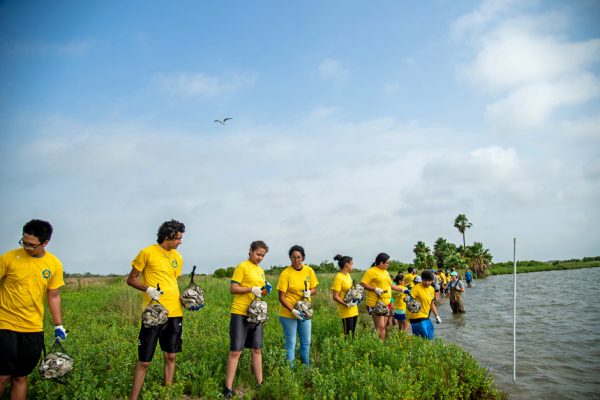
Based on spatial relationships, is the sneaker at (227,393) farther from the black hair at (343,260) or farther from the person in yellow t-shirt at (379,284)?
the person in yellow t-shirt at (379,284)

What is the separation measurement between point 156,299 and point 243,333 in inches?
52.7

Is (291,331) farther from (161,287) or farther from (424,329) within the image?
(424,329)

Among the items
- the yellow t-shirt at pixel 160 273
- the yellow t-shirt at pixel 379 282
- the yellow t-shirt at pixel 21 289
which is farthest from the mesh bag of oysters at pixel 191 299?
the yellow t-shirt at pixel 379 282

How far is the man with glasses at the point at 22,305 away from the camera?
Answer: 14.2 ft

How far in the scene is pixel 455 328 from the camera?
15305mm

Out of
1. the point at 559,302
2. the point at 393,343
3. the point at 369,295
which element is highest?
the point at 369,295

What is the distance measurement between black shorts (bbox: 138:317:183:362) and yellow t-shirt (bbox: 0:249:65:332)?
115 centimetres

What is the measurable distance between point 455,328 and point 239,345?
12.1m

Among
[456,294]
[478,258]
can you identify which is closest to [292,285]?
[456,294]

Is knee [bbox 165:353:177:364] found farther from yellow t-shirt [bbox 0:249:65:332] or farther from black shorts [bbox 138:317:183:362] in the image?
yellow t-shirt [bbox 0:249:65:332]

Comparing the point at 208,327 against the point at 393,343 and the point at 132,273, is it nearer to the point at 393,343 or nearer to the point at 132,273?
the point at 393,343

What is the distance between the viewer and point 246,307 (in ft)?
18.9

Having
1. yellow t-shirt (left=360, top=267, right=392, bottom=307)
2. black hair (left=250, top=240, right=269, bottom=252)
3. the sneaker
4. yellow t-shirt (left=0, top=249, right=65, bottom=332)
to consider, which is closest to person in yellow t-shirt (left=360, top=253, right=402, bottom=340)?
yellow t-shirt (left=360, top=267, right=392, bottom=307)

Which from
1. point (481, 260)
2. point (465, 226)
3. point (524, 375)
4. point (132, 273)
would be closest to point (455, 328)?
point (524, 375)
